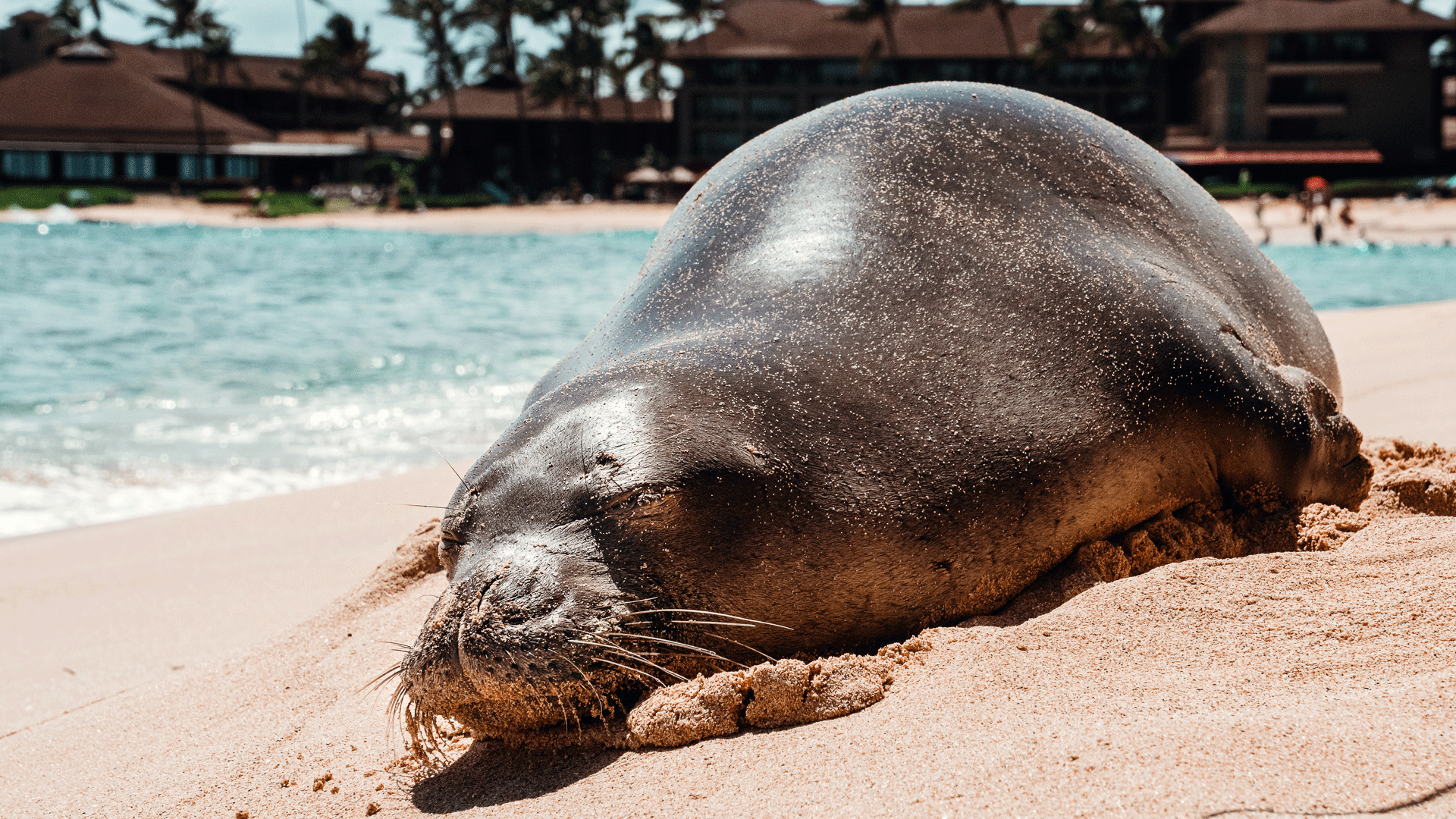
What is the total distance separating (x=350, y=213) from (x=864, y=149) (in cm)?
5199

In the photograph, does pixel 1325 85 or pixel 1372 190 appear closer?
pixel 1372 190

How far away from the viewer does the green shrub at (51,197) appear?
2025 inches

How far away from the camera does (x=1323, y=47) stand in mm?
49625

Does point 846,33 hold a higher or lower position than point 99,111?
higher

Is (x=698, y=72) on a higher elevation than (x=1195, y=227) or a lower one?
higher

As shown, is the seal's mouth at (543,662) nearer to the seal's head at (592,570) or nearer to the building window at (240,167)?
the seal's head at (592,570)

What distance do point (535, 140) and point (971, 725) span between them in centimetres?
6327

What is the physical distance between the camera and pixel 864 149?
328cm

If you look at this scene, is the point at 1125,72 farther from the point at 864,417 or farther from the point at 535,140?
the point at 864,417

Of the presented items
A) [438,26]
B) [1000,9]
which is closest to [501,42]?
[438,26]

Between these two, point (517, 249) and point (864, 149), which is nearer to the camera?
point (864, 149)

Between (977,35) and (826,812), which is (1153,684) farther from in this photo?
(977,35)

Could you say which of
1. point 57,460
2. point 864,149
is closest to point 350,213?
point 57,460

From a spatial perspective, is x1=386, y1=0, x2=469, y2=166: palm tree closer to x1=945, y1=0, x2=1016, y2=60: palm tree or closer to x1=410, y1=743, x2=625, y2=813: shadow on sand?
x1=945, y1=0, x2=1016, y2=60: palm tree
